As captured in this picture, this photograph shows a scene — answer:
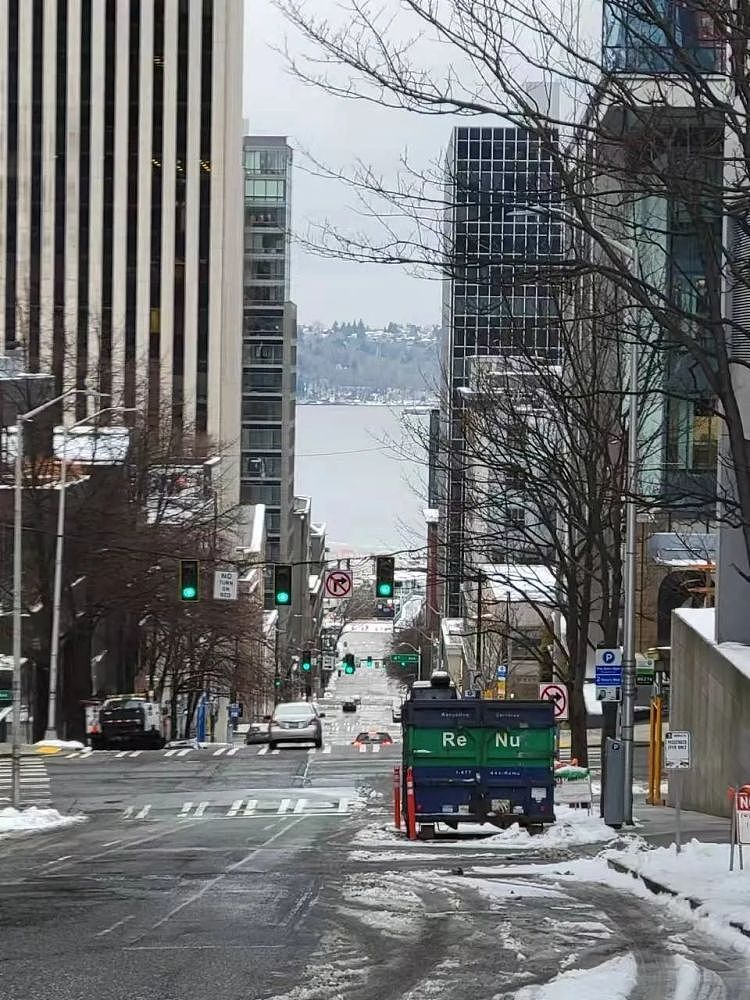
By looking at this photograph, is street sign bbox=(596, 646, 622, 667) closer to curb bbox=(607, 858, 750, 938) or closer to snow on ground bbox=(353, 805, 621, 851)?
snow on ground bbox=(353, 805, 621, 851)

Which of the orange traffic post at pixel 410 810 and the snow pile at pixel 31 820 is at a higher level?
the orange traffic post at pixel 410 810

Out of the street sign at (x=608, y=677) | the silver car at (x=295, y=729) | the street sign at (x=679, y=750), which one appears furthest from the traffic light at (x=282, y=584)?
the street sign at (x=679, y=750)

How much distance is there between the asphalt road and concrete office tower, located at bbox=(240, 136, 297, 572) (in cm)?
15950

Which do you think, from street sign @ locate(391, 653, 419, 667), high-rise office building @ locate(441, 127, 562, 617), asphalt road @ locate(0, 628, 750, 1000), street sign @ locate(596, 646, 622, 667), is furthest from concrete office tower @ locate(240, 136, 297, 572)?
asphalt road @ locate(0, 628, 750, 1000)

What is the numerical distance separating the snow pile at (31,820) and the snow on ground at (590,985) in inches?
745

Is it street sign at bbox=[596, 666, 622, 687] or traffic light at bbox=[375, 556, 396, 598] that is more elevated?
traffic light at bbox=[375, 556, 396, 598]

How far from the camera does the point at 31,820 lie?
31.9m

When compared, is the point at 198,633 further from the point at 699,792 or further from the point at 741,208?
the point at 741,208

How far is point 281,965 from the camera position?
44.0 feet

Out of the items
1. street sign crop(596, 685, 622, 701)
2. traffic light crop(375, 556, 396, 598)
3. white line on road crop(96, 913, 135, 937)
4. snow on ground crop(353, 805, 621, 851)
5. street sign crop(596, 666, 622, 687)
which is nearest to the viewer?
white line on road crop(96, 913, 135, 937)

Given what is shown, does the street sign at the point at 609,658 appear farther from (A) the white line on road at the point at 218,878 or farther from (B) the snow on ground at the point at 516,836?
(A) the white line on road at the point at 218,878

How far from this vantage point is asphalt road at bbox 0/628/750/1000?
12.7 metres

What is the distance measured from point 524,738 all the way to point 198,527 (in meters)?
37.8

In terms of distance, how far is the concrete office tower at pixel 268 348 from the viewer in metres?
190
